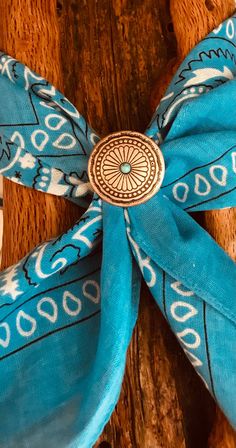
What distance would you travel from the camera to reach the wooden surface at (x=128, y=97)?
0.56 metres

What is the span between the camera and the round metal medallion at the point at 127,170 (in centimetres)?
54

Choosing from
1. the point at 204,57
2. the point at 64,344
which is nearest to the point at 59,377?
the point at 64,344

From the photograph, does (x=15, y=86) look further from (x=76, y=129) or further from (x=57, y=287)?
(x=57, y=287)

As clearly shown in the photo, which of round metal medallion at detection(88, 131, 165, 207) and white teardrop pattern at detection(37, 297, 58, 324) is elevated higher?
round metal medallion at detection(88, 131, 165, 207)

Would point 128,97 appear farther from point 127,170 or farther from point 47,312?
point 47,312

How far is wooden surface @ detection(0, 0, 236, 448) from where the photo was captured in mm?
560

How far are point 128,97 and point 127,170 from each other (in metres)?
0.14

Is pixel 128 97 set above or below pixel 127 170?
above

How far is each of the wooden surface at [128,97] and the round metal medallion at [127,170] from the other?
0.27ft

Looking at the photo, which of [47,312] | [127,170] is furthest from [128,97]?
[47,312]

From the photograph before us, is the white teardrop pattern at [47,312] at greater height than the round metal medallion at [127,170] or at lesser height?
lesser

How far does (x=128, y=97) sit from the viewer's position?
2.09ft

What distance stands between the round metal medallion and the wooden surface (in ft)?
0.27


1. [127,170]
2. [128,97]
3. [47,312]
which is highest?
[128,97]
